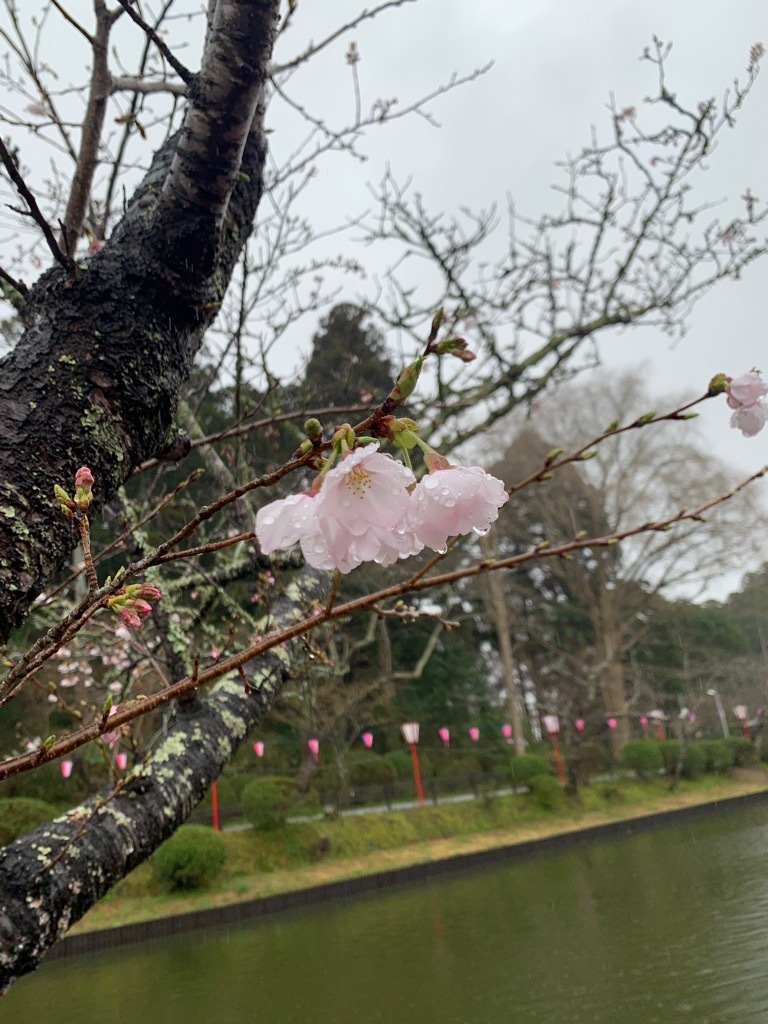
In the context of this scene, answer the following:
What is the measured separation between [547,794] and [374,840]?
2.86m

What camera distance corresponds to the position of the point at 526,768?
10.1 m

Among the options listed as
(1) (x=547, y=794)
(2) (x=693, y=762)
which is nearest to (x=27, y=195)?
(1) (x=547, y=794)

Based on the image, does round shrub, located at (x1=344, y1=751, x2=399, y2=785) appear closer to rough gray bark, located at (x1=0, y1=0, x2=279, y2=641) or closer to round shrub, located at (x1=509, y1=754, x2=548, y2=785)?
round shrub, located at (x1=509, y1=754, x2=548, y2=785)

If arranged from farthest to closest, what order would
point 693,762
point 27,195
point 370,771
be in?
point 693,762
point 370,771
point 27,195

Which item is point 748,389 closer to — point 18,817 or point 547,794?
point 18,817

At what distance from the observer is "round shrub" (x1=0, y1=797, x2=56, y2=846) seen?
611 centimetres

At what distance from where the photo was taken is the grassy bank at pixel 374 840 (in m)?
6.24

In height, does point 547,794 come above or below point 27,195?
below

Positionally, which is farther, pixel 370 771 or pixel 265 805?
pixel 370 771

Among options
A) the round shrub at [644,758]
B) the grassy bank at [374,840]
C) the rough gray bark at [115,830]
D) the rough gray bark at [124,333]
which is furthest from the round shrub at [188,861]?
the round shrub at [644,758]

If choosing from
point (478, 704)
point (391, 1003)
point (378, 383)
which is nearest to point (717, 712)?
point (478, 704)

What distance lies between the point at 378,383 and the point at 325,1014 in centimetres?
1021

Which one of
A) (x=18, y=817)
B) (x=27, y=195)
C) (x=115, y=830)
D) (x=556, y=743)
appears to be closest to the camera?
(x=27, y=195)

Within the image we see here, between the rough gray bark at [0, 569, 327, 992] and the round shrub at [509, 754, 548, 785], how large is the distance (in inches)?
367
